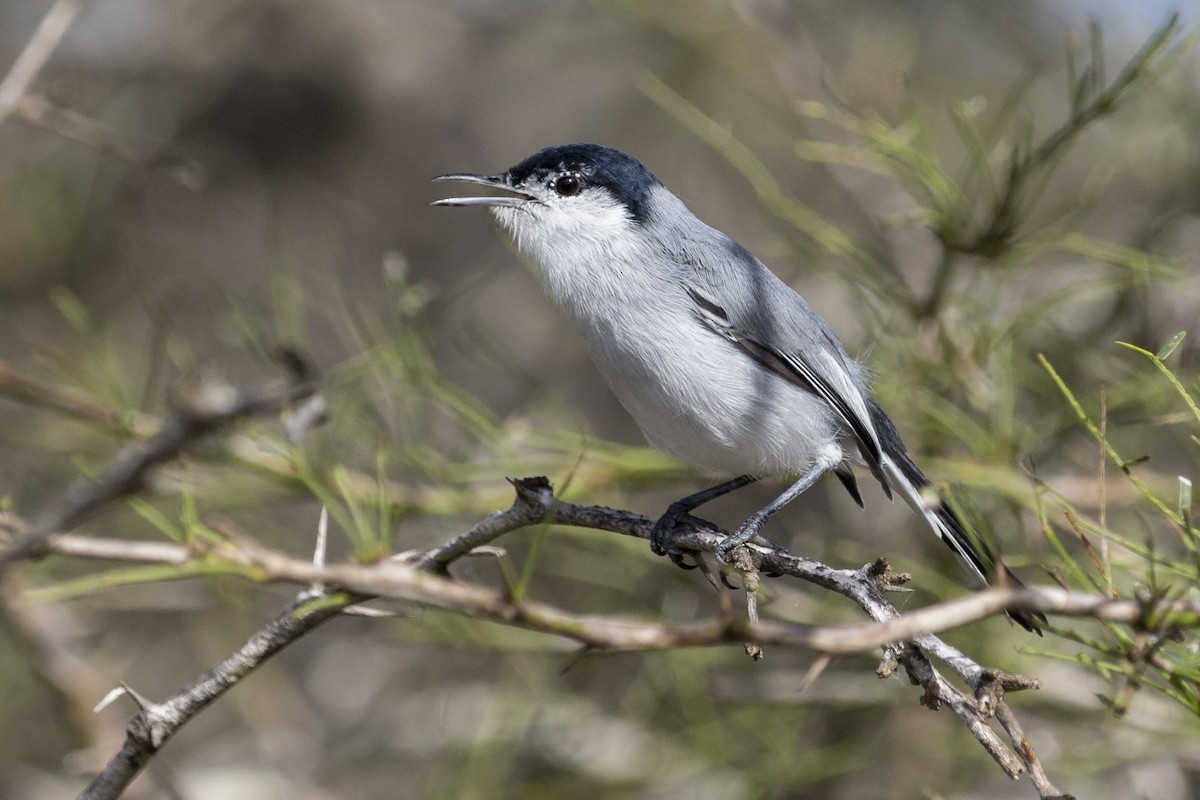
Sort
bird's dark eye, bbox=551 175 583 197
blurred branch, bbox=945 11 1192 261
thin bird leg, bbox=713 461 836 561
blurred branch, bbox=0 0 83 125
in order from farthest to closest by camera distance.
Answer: bird's dark eye, bbox=551 175 583 197 → blurred branch, bbox=945 11 1192 261 → blurred branch, bbox=0 0 83 125 → thin bird leg, bbox=713 461 836 561

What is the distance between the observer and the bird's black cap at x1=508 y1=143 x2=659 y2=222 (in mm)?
2617

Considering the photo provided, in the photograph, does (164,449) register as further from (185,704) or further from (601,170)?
(601,170)

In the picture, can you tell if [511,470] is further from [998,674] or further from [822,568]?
[998,674]

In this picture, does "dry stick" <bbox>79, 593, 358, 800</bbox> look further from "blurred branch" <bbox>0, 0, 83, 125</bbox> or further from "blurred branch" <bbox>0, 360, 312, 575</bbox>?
"blurred branch" <bbox>0, 0, 83, 125</bbox>

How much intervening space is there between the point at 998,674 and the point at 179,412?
2.78 ft

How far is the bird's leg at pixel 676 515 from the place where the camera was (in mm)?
2256

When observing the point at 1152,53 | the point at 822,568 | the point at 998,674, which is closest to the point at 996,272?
the point at 1152,53

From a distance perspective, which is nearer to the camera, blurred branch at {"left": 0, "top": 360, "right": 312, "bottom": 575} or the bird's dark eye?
blurred branch at {"left": 0, "top": 360, "right": 312, "bottom": 575}

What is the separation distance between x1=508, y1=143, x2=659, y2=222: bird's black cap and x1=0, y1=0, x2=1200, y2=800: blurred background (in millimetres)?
237

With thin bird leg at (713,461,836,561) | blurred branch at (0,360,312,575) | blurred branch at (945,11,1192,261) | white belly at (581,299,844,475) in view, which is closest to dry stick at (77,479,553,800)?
blurred branch at (0,360,312,575)

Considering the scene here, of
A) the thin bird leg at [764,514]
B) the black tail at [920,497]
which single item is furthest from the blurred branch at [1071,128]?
the thin bird leg at [764,514]

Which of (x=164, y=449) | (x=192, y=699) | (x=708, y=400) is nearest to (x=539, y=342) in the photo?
(x=708, y=400)

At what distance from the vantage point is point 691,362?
2.26 m

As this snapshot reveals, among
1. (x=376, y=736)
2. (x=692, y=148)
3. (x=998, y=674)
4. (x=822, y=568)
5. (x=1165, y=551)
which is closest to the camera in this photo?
(x=998, y=674)
